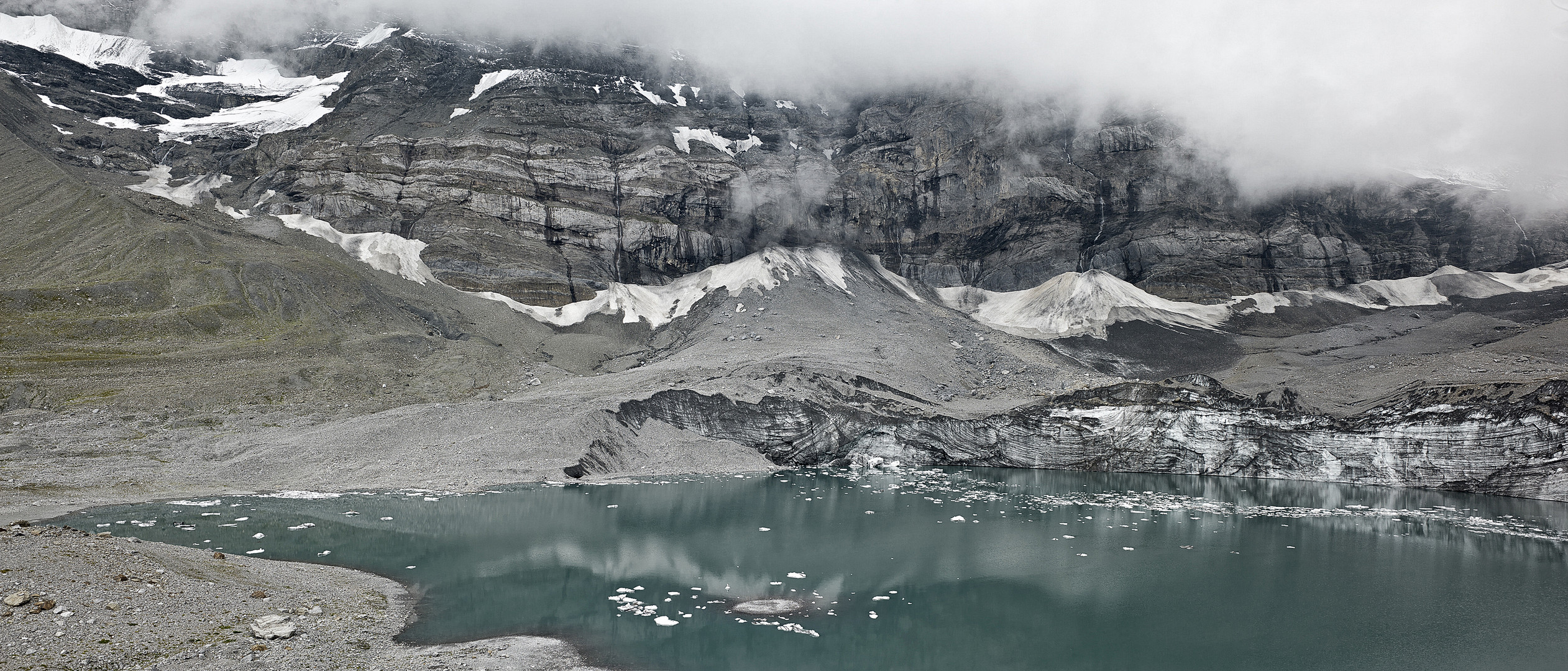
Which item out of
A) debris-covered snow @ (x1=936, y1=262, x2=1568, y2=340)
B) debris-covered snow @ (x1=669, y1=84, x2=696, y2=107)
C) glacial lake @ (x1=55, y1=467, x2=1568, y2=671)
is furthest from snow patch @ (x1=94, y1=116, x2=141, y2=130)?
debris-covered snow @ (x1=936, y1=262, x2=1568, y2=340)

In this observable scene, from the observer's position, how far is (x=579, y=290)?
4040 inches

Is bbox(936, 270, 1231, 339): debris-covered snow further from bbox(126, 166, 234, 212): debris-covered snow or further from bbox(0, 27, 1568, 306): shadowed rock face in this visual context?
bbox(126, 166, 234, 212): debris-covered snow

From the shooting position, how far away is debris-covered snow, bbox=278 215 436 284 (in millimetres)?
93938

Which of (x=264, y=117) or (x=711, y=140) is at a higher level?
(x=711, y=140)

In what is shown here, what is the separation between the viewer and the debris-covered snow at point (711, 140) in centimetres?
12381

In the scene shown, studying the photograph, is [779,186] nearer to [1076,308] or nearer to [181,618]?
[1076,308]

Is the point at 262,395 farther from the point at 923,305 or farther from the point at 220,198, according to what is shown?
the point at 923,305

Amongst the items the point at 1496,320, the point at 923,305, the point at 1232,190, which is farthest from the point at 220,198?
the point at 1496,320

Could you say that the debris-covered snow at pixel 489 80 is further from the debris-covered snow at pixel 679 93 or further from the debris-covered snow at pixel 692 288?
the debris-covered snow at pixel 692 288

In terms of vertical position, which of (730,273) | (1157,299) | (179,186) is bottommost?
(730,273)

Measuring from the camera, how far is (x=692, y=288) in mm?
108312

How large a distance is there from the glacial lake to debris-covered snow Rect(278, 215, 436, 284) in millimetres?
58986

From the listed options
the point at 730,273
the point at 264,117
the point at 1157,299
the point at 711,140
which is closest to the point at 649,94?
A: the point at 711,140

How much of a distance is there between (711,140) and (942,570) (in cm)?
10658
